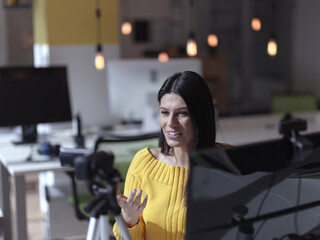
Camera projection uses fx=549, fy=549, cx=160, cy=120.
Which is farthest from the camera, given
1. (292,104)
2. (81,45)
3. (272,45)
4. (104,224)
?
(292,104)

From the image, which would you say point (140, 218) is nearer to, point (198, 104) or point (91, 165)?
point (198, 104)

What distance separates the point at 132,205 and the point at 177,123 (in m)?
0.36

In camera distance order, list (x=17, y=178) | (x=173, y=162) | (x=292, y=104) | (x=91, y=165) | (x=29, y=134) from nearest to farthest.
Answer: (x=91, y=165), (x=173, y=162), (x=17, y=178), (x=29, y=134), (x=292, y=104)

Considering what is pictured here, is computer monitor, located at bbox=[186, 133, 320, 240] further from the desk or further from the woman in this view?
the desk

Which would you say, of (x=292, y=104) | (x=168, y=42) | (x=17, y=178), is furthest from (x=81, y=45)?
(x=168, y=42)

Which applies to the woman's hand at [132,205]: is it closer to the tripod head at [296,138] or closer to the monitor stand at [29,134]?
the tripod head at [296,138]

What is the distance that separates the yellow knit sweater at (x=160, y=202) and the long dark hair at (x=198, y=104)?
0.14 metres

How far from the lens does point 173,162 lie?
2.03 m

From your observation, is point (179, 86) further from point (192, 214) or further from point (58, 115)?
point (58, 115)

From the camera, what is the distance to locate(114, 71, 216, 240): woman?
6.14ft

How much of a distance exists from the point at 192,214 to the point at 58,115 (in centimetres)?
319

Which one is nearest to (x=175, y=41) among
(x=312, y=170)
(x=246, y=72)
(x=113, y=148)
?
(x=246, y=72)

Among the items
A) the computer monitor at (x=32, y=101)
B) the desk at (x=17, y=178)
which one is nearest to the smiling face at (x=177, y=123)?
the desk at (x=17, y=178)

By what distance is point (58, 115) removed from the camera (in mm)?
4234
